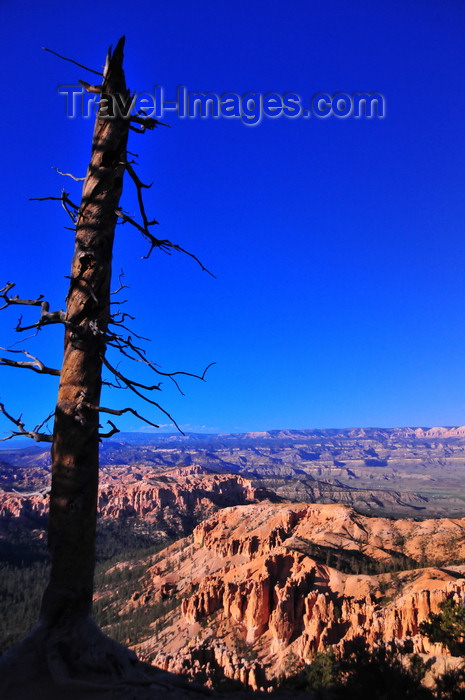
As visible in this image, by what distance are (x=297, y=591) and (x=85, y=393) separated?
135 ft

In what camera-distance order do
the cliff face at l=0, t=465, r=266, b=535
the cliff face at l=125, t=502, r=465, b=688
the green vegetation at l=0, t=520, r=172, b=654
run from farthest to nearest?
1. the cliff face at l=0, t=465, r=266, b=535
2. the green vegetation at l=0, t=520, r=172, b=654
3. the cliff face at l=125, t=502, r=465, b=688

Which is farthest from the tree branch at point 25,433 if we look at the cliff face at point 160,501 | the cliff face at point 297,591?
the cliff face at point 160,501

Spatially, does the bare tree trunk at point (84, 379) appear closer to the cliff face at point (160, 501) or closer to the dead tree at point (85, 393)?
the dead tree at point (85, 393)

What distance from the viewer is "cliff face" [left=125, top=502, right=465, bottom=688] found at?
2516 cm

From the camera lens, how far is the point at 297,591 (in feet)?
123

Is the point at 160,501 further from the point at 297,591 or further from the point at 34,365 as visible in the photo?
the point at 34,365

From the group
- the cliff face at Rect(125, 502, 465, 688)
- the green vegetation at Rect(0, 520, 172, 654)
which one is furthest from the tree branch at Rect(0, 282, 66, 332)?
the green vegetation at Rect(0, 520, 172, 654)

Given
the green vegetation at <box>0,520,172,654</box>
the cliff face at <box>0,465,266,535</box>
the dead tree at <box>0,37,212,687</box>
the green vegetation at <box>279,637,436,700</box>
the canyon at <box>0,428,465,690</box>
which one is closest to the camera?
the dead tree at <box>0,37,212,687</box>

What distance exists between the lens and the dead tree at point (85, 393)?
3.24 meters

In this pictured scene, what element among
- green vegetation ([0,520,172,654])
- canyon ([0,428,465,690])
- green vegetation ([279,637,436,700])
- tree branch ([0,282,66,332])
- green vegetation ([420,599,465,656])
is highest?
tree branch ([0,282,66,332])

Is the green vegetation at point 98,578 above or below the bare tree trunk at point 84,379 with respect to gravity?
below

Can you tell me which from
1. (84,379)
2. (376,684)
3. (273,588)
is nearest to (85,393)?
(84,379)

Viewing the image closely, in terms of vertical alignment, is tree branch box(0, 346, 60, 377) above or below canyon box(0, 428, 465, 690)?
above

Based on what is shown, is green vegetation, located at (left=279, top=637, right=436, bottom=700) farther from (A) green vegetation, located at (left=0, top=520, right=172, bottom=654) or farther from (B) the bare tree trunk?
(A) green vegetation, located at (left=0, top=520, right=172, bottom=654)
